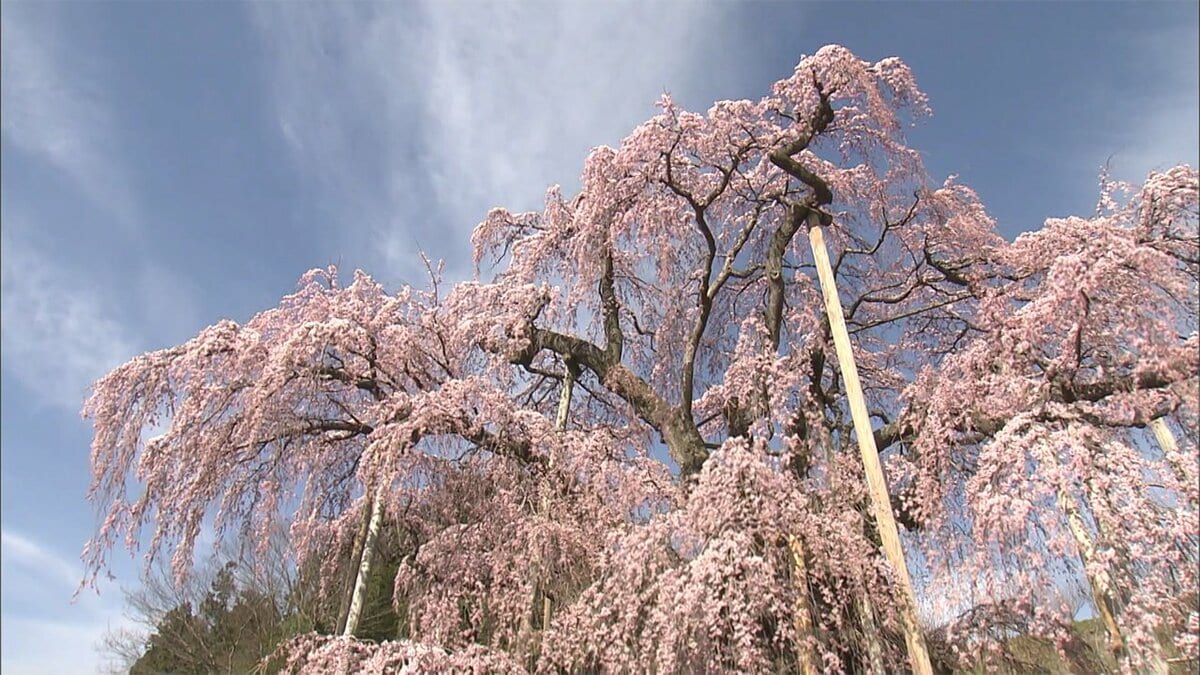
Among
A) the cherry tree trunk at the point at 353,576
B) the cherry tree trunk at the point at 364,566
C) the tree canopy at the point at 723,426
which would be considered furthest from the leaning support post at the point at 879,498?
the cherry tree trunk at the point at 353,576

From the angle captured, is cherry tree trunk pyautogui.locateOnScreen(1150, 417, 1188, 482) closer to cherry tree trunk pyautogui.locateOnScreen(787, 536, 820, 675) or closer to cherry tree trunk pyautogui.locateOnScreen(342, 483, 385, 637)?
cherry tree trunk pyautogui.locateOnScreen(787, 536, 820, 675)

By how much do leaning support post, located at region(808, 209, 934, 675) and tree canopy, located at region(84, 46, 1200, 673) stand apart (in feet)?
0.27

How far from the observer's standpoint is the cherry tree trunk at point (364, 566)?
20.2ft

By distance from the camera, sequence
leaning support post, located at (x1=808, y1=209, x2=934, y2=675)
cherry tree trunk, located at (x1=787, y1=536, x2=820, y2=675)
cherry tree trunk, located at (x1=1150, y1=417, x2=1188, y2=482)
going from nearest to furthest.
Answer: cherry tree trunk, located at (x1=1150, y1=417, x2=1188, y2=482)
cherry tree trunk, located at (x1=787, y1=536, x2=820, y2=675)
leaning support post, located at (x1=808, y1=209, x2=934, y2=675)

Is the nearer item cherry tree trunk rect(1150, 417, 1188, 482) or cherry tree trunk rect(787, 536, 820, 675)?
cherry tree trunk rect(1150, 417, 1188, 482)

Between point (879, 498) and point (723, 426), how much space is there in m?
4.16

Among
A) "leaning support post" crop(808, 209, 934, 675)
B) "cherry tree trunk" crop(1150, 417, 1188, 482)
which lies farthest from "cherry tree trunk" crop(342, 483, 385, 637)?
"cherry tree trunk" crop(1150, 417, 1188, 482)

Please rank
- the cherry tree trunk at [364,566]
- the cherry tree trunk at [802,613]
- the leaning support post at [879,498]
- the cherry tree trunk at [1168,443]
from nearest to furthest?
the cherry tree trunk at [1168,443], the cherry tree trunk at [802,613], the leaning support post at [879,498], the cherry tree trunk at [364,566]

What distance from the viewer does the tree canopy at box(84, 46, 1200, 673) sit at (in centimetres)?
466

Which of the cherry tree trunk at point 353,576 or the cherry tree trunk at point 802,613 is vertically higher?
the cherry tree trunk at point 353,576

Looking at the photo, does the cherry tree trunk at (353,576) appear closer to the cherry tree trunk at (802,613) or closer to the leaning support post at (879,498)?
the cherry tree trunk at (802,613)

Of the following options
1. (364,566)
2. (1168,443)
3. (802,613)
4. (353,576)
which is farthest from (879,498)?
(353,576)

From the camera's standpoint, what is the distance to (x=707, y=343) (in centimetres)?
938

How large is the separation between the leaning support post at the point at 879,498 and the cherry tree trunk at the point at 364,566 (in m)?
3.83
